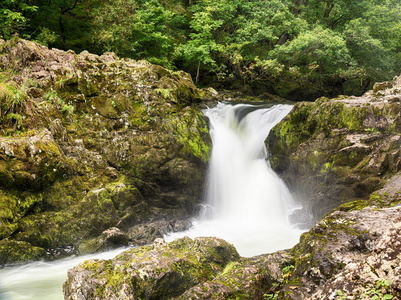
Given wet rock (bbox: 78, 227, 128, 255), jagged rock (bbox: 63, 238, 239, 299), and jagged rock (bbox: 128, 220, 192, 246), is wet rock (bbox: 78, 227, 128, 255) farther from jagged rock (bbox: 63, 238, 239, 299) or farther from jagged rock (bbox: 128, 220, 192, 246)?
jagged rock (bbox: 63, 238, 239, 299)

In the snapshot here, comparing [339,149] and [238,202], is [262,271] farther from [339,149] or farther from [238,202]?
[238,202]

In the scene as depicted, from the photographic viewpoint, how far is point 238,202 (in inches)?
420

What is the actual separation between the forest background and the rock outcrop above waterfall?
8295mm

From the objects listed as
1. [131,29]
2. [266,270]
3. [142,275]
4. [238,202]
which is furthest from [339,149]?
[131,29]

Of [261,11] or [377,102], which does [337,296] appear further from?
[261,11]

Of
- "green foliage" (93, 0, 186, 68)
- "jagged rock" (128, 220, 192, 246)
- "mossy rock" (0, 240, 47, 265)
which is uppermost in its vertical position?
"green foliage" (93, 0, 186, 68)

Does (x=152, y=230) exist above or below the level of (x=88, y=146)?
below

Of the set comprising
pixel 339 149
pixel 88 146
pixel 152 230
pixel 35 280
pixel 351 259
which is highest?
pixel 88 146

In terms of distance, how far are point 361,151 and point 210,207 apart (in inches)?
210

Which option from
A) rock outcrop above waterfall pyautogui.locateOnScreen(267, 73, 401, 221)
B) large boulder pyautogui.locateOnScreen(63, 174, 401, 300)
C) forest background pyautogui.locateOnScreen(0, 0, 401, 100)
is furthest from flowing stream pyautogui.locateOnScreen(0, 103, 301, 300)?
forest background pyautogui.locateOnScreen(0, 0, 401, 100)

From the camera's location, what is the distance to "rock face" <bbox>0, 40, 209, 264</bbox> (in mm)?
6773

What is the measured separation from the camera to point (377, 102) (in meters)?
8.52

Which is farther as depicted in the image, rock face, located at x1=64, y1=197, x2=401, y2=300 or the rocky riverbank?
rock face, located at x1=64, y1=197, x2=401, y2=300

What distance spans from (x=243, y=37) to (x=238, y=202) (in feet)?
38.0
